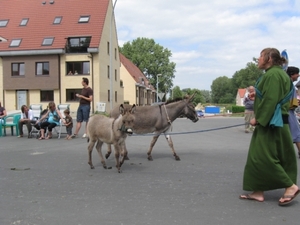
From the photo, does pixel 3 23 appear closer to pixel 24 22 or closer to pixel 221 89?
pixel 24 22

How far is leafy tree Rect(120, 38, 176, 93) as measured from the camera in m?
83.6

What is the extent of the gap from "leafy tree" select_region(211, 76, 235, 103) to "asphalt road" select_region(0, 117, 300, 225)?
143254mm

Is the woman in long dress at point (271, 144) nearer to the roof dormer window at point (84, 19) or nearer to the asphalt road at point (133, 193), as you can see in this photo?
the asphalt road at point (133, 193)

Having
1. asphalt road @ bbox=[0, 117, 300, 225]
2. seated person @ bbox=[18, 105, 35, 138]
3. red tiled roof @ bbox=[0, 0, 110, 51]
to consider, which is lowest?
asphalt road @ bbox=[0, 117, 300, 225]

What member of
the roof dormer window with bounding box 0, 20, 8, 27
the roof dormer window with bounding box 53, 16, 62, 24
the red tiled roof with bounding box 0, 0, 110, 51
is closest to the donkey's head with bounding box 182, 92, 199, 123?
the red tiled roof with bounding box 0, 0, 110, 51

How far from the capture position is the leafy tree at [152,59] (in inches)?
3292

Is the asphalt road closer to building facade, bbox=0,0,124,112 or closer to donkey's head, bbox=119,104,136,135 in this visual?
donkey's head, bbox=119,104,136,135

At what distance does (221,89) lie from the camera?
518 ft

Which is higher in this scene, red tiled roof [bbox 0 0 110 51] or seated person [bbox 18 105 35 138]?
red tiled roof [bbox 0 0 110 51]

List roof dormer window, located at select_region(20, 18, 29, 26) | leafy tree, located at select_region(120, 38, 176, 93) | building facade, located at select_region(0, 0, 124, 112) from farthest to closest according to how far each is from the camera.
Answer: leafy tree, located at select_region(120, 38, 176, 93)
roof dormer window, located at select_region(20, 18, 29, 26)
building facade, located at select_region(0, 0, 124, 112)

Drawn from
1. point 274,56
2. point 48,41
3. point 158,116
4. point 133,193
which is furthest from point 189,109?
point 48,41

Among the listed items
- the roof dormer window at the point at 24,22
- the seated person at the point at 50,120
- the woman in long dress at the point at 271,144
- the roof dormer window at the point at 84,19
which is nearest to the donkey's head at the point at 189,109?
the woman in long dress at the point at 271,144

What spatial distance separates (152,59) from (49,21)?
4362 centimetres

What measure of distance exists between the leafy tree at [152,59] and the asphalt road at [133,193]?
75.4 m
